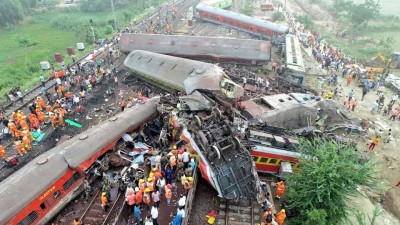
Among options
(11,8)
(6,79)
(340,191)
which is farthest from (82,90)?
(11,8)

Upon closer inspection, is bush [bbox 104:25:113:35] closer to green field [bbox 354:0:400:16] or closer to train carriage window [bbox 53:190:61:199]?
train carriage window [bbox 53:190:61:199]

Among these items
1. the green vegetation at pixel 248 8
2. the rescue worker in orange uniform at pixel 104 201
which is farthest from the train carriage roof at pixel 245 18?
the rescue worker in orange uniform at pixel 104 201

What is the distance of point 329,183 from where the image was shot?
11.7 metres

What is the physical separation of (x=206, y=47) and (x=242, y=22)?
10.3 m

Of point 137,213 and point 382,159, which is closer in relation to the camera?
point 137,213

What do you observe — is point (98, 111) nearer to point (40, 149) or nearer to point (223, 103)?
point (40, 149)

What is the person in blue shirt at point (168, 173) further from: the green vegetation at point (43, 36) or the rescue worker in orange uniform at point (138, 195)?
the green vegetation at point (43, 36)

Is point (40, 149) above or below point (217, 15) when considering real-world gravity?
below

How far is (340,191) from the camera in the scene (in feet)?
38.1

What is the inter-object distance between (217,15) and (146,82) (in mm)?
17402

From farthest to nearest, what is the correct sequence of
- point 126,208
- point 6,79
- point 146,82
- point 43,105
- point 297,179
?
point 6,79
point 146,82
point 43,105
point 297,179
point 126,208

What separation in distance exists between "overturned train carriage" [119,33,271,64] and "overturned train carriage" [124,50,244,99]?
3.04 metres

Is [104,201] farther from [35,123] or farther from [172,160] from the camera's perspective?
[35,123]

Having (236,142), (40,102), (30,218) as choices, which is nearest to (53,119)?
(40,102)
